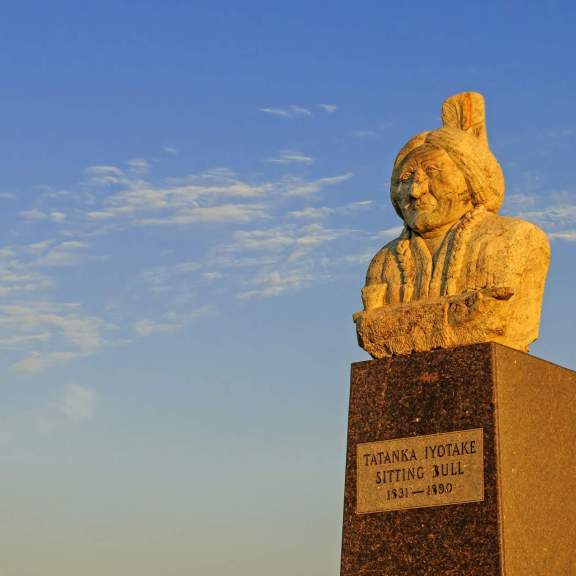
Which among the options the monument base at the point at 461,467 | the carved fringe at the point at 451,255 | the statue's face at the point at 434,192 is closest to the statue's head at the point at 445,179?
the statue's face at the point at 434,192

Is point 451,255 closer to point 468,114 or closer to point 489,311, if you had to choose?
point 489,311

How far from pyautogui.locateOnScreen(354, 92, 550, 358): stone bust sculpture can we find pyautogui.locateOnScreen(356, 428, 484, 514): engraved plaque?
0.92 m

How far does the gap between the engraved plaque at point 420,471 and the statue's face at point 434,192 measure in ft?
7.14

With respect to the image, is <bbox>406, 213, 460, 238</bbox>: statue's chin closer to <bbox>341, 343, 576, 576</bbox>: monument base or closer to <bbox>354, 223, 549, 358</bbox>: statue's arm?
<bbox>354, 223, 549, 358</bbox>: statue's arm

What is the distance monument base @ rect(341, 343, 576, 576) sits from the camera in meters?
11.7

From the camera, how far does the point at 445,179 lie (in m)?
13.1

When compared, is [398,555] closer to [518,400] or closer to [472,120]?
[518,400]

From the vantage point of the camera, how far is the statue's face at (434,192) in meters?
13.1

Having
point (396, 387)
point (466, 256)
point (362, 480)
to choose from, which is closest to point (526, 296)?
point (466, 256)

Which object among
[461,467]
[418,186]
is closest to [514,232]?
[418,186]

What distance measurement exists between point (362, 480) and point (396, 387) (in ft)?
3.02

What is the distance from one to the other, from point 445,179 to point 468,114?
35.4 inches

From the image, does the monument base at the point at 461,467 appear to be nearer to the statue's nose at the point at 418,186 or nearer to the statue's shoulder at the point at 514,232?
the statue's shoulder at the point at 514,232

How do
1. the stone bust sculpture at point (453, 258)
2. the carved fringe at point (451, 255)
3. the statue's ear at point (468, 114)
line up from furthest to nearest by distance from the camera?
the statue's ear at point (468, 114) → the carved fringe at point (451, 255) → the stone bust sculpture at point (453, 258)
